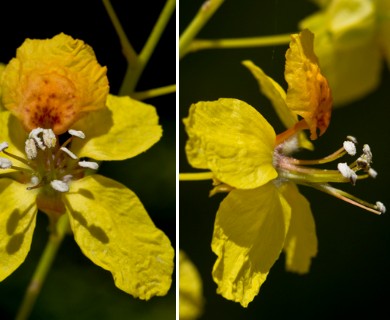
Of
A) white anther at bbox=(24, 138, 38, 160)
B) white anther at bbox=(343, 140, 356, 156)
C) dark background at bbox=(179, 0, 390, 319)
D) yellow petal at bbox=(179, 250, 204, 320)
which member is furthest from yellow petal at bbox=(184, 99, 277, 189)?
dark background at bbox=(179, 0, 390, 319)

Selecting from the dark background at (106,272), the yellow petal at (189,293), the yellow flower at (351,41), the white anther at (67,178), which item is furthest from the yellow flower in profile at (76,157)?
the yellow flower at (351,41)

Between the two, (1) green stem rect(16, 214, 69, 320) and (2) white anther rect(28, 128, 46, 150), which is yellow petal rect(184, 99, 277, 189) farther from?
(1) green stem rect(16, 214, 69, 320)

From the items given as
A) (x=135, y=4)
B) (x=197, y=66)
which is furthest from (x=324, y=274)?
(x=135, y=4)

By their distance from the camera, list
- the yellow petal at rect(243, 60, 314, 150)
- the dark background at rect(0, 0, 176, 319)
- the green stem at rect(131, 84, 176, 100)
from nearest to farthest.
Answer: the yellow petal at rect(243, 60, 314, 150) < the green stem at rect(131, 84, 176, 100) < the dark background at rect(0, 0, 176, 319)

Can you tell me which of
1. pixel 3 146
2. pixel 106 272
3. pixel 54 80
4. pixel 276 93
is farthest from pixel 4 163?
pixel 106 272

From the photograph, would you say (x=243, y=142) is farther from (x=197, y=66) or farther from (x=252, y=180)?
(x=197, y=66)

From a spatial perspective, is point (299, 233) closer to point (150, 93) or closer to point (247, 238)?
point (247, 238)
